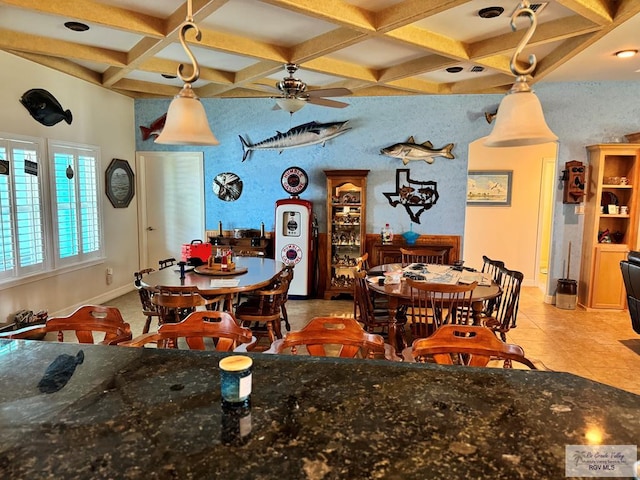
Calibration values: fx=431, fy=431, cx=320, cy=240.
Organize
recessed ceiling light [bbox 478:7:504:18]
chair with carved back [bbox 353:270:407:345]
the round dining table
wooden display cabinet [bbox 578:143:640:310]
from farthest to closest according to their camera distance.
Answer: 1. wooden display cabinet [bbox 578:143:640:310]
2. chair with carved back [bbox 353:270:407:345]
3. recessed ceiling light [bbox 478:7:504:18]
4. the round dining table

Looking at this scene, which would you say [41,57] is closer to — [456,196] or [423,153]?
[423,153]

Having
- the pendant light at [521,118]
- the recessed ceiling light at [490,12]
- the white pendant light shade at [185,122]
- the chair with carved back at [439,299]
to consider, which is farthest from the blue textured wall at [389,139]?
the pendant light at [521,118]

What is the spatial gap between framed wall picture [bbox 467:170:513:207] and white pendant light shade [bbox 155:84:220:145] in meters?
5.30

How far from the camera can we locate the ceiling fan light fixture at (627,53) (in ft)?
13.4

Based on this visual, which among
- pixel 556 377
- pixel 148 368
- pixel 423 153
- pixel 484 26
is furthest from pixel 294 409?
pixel 423 153

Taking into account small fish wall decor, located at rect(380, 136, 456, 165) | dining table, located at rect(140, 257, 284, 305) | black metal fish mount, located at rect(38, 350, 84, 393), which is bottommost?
dining table, located at rect(140, 257, 284, 305)

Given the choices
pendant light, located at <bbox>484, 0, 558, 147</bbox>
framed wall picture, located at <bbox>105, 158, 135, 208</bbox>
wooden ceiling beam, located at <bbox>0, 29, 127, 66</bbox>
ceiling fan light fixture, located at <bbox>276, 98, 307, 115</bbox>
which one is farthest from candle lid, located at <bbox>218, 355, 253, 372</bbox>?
framed wall picture, located at <bbox>105, 158, 135, 208</bbox>

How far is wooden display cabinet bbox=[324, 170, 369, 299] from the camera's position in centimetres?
572

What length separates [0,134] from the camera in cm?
394

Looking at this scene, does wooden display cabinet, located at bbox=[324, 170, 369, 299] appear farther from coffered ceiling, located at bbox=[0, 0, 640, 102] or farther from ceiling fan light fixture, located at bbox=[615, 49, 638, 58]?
ceiling fan light fixture, located at bbox=[615, 49, 638, 58]

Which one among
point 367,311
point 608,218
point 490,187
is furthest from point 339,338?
point 490,187

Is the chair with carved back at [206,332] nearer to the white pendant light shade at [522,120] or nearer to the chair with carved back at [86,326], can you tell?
the chair with carved back at [86,326]

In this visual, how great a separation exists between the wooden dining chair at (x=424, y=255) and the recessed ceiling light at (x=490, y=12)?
8.26 ft

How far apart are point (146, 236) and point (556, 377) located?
6.09 m
